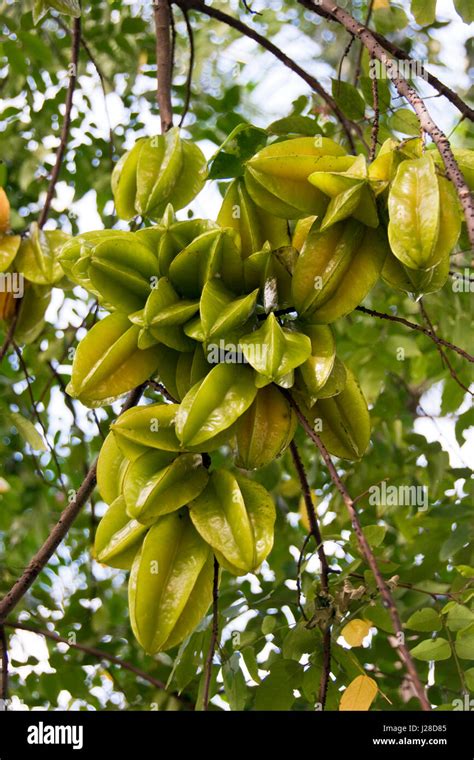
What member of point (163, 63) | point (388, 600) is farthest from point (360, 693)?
point (163, 63)

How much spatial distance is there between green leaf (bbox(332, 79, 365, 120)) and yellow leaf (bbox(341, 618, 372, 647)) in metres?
1.07

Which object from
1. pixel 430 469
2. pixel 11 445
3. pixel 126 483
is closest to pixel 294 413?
pixel 126 483

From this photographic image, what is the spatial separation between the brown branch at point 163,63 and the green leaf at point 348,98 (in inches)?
14.1

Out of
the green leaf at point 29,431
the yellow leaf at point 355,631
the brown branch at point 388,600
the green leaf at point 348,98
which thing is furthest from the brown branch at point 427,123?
the green leaf at point 29,431

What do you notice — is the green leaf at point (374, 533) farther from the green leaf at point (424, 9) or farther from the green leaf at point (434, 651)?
the green leaf at point (424, 9)

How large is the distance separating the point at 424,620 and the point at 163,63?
1.33 meters

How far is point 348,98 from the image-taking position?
5.95 feet

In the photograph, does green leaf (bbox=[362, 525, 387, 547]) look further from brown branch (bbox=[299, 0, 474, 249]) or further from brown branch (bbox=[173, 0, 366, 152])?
brown branch (bbox=[173, 0, 366, 152])

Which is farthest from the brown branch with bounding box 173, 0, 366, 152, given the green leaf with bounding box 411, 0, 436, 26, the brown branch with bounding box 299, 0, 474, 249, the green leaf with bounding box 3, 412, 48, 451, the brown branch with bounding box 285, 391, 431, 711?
the brown branch with bounding box 285, 391, 431, 711

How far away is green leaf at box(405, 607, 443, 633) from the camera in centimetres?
155

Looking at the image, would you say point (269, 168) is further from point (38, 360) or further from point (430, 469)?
point (38, 360)

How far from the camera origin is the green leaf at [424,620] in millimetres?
1555

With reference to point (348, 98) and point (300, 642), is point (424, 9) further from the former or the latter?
point (300, 642)

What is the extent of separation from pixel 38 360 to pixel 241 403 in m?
1.93
